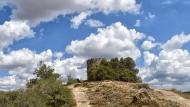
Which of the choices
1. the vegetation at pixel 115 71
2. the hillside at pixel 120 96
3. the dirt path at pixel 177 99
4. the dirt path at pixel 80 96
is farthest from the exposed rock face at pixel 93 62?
the dirt path at pixel 177 99

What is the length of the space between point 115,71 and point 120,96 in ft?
41.0

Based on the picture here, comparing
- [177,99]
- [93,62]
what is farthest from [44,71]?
[177,99]

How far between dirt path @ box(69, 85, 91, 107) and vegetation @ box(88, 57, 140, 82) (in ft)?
15.5

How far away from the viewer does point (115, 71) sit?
6378 cm

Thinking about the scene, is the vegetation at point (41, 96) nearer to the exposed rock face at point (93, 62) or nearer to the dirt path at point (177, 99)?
the dirt path at point (177, 99)

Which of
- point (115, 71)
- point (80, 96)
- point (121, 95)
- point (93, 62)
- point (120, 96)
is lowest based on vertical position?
point (120, 96)

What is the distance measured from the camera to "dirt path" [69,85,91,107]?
5083 cm

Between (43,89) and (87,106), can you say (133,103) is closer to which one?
(87,106)

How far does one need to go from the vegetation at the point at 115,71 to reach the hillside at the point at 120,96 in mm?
3365

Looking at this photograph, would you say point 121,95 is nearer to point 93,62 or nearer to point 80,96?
point 80,96

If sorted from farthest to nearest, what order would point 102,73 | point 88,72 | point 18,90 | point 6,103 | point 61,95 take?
point 88,72 < point 102,73 < point 61,95 < point 18,90 < point 6,103

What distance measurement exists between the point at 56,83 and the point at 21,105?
1041 cm

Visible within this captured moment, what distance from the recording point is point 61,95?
50844 millimetres

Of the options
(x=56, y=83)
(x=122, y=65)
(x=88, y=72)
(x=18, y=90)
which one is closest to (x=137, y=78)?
(x=122, y=65)
